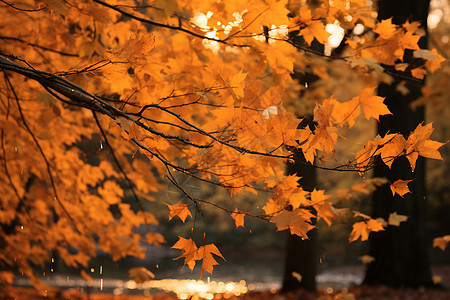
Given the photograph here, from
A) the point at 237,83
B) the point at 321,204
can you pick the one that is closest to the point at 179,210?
the point at 237,83

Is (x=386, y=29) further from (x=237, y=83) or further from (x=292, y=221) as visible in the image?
(x=292, y=221)

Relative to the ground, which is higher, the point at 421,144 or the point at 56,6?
the point at 56,6

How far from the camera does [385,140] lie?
1.47 m

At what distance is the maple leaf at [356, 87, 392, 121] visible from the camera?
166 centimetres

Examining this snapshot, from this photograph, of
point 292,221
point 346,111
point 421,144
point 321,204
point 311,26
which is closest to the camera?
point 421,144

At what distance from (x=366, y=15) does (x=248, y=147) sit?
5.37 ft

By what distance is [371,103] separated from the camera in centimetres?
170

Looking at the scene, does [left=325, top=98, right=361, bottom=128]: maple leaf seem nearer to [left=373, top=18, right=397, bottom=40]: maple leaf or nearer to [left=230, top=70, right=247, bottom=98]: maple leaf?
[left=230, top=70, right=247, bottom=98]: maple leaf

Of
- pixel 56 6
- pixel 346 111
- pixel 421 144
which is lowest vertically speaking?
pixel 421 144

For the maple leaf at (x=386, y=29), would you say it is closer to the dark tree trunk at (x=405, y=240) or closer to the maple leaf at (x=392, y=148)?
the maple leaf at (x=392, y=148)

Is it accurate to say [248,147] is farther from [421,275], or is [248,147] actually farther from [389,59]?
[421,275]

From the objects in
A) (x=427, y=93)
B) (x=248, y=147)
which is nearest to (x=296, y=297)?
(x=427, y=93)

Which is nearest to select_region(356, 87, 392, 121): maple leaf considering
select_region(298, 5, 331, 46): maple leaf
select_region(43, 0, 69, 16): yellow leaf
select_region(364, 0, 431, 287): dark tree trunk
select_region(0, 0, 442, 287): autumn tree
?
select_region(0, 0, 442, 287): autumn tree

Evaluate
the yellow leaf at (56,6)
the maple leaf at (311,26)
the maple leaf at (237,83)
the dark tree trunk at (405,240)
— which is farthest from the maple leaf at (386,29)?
the dark tree trunk at (405,240)
